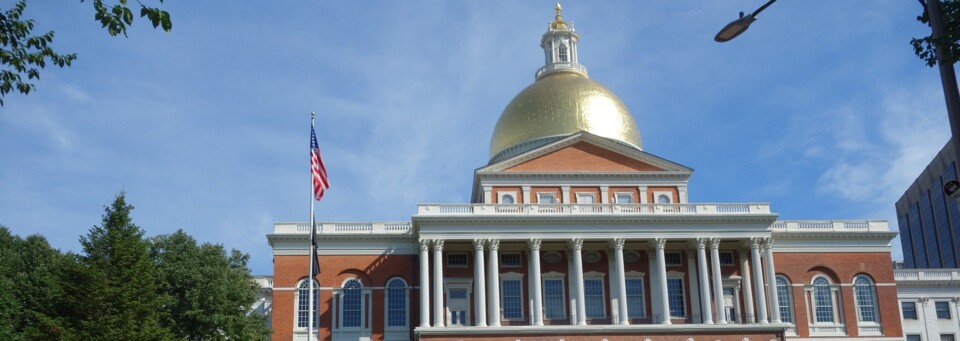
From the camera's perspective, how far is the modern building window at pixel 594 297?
58.0m

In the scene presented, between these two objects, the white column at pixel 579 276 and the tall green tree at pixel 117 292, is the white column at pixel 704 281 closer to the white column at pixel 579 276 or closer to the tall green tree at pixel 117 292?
the white column at pixel 579 276

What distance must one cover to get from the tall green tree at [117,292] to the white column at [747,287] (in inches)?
1249

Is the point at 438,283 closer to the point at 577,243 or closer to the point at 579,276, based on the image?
the point at 579,276

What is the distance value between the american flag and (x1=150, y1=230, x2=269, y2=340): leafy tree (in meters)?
10.5

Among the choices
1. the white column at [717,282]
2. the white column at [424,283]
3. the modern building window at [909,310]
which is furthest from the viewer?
the modern building window at [909,310]

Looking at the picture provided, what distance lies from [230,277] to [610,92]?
28911 millimetres

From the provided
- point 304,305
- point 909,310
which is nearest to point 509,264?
point 304,305

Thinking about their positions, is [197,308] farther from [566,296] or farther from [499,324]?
[566,296]

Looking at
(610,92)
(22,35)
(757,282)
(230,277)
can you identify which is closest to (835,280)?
(757,282)

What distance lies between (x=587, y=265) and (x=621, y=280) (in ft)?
12.0

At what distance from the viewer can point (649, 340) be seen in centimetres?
5491

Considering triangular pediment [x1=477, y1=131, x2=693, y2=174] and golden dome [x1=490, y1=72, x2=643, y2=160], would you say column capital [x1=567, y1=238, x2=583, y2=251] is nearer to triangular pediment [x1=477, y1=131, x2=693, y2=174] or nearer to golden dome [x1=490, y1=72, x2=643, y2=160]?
triangular pediment [x1=477, y1=131, x2=693, y2=174]

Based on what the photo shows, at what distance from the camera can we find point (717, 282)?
184 ft

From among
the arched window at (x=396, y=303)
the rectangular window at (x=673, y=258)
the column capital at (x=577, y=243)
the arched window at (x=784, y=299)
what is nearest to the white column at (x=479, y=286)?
the arched window at (x=396, y=303)
